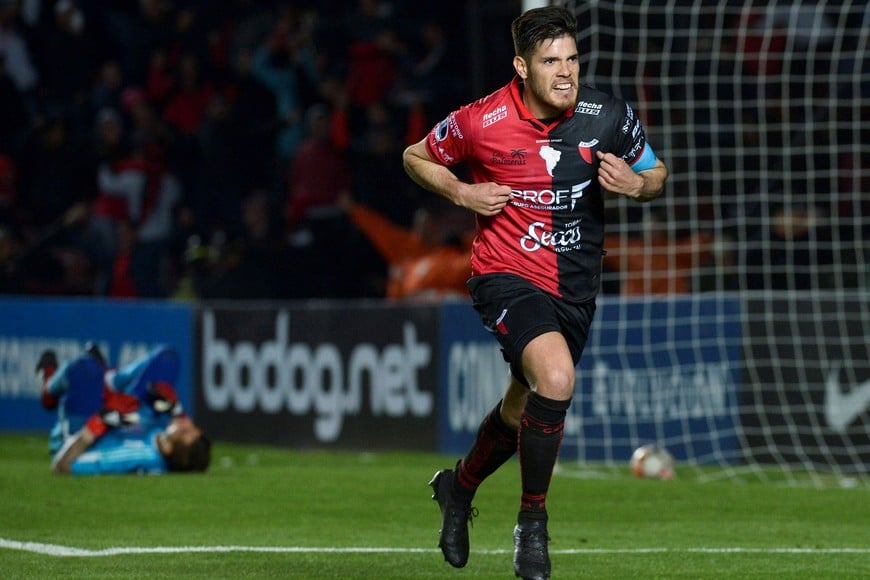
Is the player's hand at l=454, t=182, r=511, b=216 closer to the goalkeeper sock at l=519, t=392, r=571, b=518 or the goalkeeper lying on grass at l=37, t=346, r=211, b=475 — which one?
the goalkeeper sock at l=519, t=392, r=571, b=518

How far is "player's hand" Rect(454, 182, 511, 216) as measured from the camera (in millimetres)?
5836

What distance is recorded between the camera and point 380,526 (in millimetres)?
7941

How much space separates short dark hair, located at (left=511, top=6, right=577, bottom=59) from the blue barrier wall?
902cm

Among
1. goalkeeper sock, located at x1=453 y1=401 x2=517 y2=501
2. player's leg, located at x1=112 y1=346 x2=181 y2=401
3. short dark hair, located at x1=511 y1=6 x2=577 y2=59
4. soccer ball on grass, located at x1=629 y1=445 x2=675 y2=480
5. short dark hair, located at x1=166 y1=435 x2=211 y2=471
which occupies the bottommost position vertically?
soccer ball on grass, located at x1=629 y1=445 x2=675 y2=480

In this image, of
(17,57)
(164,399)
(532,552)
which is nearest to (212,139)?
(17,57)

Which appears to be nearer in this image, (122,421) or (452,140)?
(452,140)

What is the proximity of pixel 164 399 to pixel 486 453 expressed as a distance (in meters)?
4.85

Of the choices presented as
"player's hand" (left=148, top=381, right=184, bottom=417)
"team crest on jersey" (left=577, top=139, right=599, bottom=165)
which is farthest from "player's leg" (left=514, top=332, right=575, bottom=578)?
"player's hand" (left=148, top=381, right=184, bottom=417)

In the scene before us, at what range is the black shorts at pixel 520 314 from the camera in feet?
18.7

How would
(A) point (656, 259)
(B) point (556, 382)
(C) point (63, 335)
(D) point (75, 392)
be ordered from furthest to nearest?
1. (C) point (63, 335)
2. (A) point (656, 259)
3. (D) point (75, 392)
4. (B) point (556, 382)

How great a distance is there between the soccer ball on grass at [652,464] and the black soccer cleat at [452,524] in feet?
Answer: 14.3

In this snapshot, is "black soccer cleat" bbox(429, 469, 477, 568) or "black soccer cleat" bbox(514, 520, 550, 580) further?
"black soccer cleat" bbox(429, 469, 477, 568)

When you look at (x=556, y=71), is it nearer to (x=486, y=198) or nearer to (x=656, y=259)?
(x=486, y=198)

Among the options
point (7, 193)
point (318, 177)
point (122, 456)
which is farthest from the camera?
point (7, 193)
